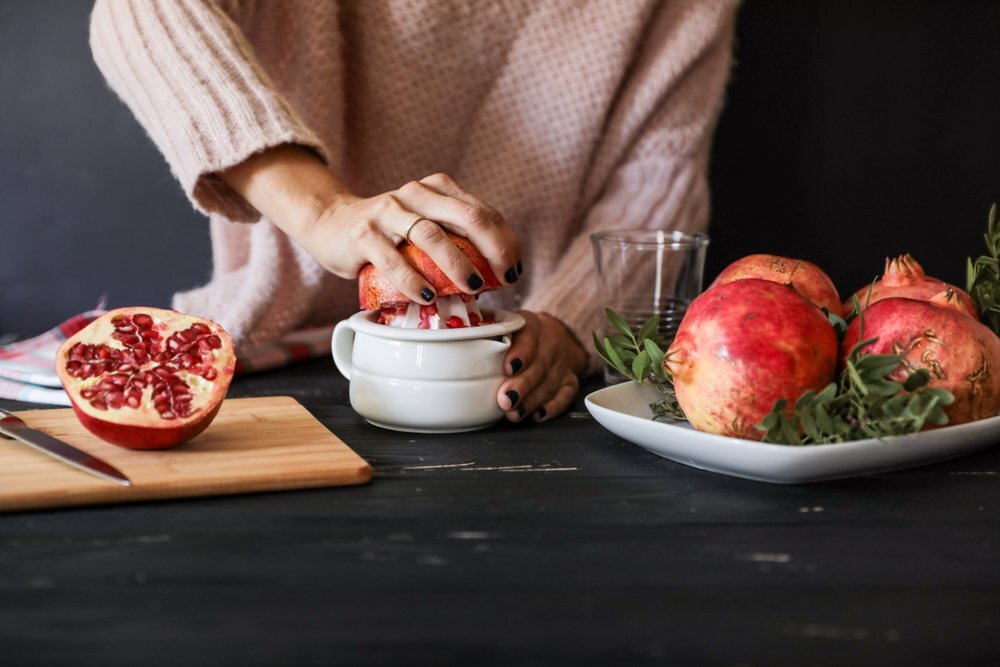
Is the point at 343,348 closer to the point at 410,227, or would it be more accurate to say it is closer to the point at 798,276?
the point at 410,227

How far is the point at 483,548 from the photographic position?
0.65 metres

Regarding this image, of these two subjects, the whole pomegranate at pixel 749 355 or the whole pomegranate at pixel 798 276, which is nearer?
the whole pomegranate at pixel 749 355

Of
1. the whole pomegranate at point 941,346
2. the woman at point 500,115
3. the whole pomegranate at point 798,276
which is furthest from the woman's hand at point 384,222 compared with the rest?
the whole pomegranate at point 941,346

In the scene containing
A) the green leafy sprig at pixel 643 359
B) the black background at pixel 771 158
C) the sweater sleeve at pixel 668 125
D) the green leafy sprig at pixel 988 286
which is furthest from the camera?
the black background at pixel 771 158

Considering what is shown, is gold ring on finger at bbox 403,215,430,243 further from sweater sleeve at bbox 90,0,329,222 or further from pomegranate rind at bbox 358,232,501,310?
sweater sleeve at bbox 90,0,329,222

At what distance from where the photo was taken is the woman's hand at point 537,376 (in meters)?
0.94

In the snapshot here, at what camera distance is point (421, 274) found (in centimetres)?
91

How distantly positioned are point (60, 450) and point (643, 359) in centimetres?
45

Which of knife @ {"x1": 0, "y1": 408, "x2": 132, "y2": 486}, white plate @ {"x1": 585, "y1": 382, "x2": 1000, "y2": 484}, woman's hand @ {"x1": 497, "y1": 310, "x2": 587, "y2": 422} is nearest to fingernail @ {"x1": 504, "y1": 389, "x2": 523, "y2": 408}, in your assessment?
woman's hand @ {"x1": 497, "y1": 310, "x2": 587, "y2": 422}

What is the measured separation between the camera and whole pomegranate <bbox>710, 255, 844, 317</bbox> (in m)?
0.88

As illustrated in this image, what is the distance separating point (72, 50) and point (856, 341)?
158cm

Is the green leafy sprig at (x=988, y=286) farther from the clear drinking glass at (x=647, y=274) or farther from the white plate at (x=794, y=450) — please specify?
the clear drinking glass at (x=647, y=274)

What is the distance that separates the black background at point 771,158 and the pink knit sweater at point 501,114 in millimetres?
361

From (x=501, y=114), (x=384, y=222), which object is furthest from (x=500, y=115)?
(x=384, y=222)
